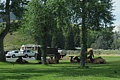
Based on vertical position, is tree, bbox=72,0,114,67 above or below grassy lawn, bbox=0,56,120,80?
above

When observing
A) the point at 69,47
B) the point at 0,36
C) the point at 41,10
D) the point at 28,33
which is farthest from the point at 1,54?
the point at 69,47

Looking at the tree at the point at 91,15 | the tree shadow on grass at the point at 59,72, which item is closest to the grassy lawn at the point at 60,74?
the tree shadow on grass at the point at 59,72

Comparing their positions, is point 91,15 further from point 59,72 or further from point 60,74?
point 60,74

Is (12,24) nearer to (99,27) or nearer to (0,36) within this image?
(0,36)

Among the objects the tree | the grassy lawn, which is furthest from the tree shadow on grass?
the tree

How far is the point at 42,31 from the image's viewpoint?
34.3 m

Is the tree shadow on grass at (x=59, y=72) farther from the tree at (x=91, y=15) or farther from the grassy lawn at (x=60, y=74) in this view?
the tree at (x=91, y=15)

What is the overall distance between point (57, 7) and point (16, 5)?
14.3 m

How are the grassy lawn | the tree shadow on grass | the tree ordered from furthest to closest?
the tree < the tree shadow on grass < the grassy lawn

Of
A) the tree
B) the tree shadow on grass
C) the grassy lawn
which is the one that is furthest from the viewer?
the tree

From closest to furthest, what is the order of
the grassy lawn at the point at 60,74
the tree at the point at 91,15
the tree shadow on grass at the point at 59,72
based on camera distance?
the grassy lawn at the point at 60,74, the tree shadow on grass at the point at 59,72, the tree at the point at 91,15

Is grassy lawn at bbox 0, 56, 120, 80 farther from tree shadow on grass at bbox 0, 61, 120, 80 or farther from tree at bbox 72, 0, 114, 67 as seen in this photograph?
tree at bbox 72, 0, 114, 67

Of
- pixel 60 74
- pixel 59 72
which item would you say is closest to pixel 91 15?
pixel 59 72

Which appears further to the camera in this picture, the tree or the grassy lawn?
the tree
